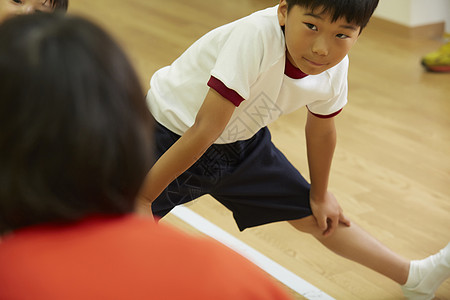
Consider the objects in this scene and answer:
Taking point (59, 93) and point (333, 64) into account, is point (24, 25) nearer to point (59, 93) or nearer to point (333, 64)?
point (59, 93)

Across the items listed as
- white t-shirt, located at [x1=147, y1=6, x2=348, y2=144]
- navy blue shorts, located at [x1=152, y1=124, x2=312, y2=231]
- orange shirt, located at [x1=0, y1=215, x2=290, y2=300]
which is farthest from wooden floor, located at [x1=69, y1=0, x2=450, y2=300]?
orange shirt, located at [x1=0, y1=215, x2=290, y2=300]

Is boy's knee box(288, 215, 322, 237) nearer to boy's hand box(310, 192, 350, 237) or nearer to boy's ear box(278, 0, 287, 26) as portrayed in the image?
boy's hand box(310, 192, 350, 237)

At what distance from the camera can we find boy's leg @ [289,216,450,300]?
62.3 inches

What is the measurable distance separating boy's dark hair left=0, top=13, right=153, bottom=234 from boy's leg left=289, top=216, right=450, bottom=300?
102cm

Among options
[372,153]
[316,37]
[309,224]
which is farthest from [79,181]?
[372,153]

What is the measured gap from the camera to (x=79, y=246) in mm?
580

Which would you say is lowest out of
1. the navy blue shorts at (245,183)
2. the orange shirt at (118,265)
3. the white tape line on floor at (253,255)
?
the white tape line on floor at (253,255)

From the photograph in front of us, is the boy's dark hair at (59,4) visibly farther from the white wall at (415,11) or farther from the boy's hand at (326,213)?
the white wall at (415,11)

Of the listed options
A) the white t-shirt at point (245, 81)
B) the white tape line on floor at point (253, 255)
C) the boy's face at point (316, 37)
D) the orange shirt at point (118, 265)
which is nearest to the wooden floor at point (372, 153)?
the white tape line on floor at point (253, 255)

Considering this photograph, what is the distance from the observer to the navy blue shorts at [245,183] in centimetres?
141

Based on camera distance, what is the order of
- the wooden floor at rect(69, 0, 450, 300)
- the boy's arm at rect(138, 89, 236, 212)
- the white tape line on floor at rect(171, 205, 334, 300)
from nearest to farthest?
the boy's arm at rect(138, 89, 236, 212) → the white tape line on floor at rect(171, 205, 334, 300) → the wooden floor at rect(69, 0, 450, 300)

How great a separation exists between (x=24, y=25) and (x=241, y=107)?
786 mm

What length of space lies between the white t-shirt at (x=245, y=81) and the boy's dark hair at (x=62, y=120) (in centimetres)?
61

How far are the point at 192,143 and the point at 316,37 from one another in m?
0.28
